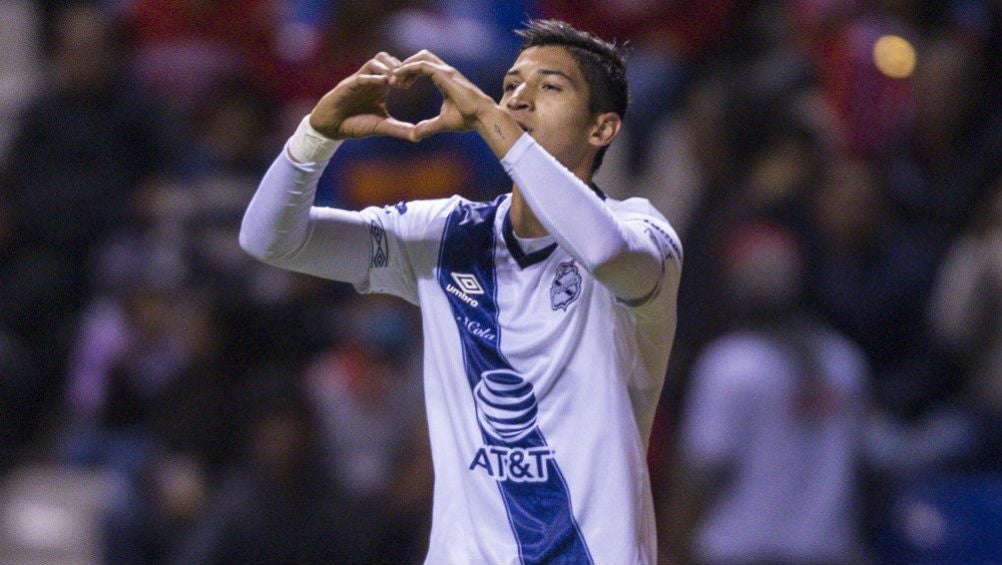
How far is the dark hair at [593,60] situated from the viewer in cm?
408

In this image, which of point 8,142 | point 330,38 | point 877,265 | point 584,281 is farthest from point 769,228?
point 8,142

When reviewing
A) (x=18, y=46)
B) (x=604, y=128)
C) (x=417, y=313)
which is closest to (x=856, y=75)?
(x=417, y=313)

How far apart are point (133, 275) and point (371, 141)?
120 cm

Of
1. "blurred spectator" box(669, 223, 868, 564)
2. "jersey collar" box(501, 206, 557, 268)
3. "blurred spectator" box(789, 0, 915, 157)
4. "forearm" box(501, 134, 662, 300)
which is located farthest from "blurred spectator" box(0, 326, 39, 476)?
"forearm" box(501, 134, 662, 300)

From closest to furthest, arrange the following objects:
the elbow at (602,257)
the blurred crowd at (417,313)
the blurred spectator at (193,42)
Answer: the elbow at (602,257), the blurred crowd at (417,313), the blurred spectator at (193,42)

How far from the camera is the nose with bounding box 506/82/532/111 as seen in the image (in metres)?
4.00

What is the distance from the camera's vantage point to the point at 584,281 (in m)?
3.92

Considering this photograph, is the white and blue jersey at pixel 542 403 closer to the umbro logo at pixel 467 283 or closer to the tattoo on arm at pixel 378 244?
the umbro logo at pixel 467 283

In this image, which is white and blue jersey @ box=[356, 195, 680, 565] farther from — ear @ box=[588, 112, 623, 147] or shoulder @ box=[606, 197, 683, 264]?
ear @ box=[588, 112, 623, 147]

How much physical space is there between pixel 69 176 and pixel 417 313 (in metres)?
1.76

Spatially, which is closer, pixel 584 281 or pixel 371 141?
pixel 584 281

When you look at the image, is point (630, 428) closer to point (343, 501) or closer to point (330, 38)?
point (343, 501)

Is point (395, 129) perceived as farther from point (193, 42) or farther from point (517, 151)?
point (193, 42)

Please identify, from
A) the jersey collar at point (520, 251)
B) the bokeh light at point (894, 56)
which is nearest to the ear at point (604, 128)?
the jersey collar at point (520, 251)
